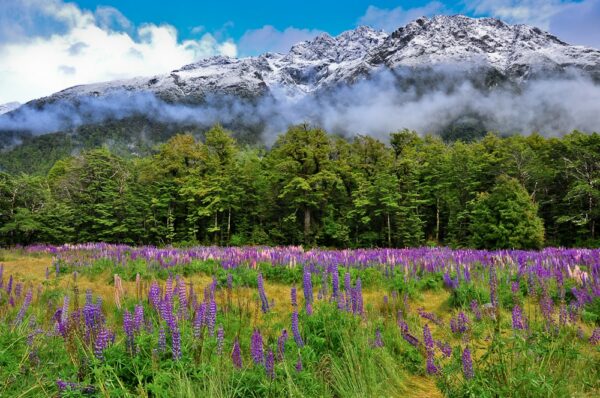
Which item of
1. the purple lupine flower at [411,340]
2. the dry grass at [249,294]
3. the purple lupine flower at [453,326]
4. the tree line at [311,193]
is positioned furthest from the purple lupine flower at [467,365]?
the tree line at [311,193]

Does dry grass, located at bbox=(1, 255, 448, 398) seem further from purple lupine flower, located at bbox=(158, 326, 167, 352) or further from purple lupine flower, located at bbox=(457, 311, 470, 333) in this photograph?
purple lupine flower, located at bbox=(158, 326, 167, 352)

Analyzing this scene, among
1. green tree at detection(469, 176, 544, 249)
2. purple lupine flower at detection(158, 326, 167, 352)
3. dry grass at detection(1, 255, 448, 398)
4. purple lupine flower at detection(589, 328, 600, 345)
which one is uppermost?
green tree at detection(469, 176, 544, 249)

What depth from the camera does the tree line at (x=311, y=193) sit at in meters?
27.8

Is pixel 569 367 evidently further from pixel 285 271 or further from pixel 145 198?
pixel 145 198

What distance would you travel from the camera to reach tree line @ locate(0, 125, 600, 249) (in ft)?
91.2

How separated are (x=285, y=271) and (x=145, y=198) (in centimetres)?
2510

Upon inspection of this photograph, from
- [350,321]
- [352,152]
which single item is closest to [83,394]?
[350,321]

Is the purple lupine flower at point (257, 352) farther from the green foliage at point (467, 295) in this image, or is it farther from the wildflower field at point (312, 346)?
the green foliage at point (467, 295)

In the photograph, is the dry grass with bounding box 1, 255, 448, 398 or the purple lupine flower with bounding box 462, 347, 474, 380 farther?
the dry grass with bounding box 1, 255, 448, 398

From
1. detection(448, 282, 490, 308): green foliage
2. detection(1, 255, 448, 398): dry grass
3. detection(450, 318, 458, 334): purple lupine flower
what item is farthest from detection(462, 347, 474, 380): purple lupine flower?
detection(448, 282, 490, 308): green foliage

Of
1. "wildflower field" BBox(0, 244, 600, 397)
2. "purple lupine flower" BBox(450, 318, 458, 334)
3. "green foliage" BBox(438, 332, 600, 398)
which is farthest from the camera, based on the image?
"purple lupine flower" BBox(450, 318, 458, 334)

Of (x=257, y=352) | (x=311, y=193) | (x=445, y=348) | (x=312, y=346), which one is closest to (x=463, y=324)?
(x=445, y=348)

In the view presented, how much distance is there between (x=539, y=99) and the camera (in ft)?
627

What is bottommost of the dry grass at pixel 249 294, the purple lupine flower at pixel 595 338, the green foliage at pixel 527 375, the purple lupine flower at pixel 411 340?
the dry grass at pixel 249 294
